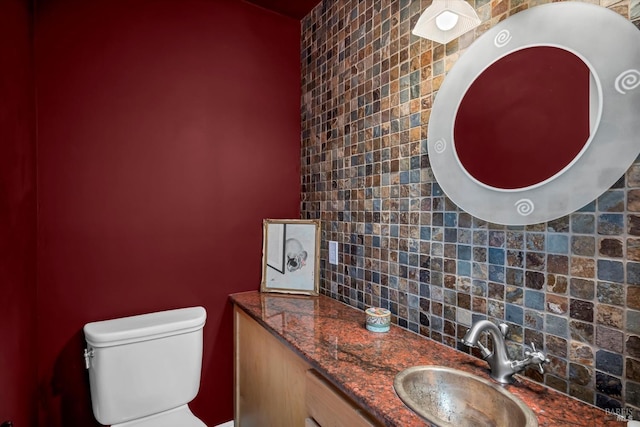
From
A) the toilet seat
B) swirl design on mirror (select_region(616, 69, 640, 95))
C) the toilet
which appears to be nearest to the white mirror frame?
swirl design on mirror (select_region(616, 69, 640, 95))

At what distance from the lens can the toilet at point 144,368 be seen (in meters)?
1.45

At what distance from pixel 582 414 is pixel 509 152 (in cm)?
75

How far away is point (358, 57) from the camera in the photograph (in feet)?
5.63

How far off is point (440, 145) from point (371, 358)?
2.72 feet

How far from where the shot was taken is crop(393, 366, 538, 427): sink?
0.93 m

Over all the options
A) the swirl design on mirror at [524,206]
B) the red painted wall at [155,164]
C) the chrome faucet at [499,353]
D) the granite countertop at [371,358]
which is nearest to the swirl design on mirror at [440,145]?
the swirl design on mirror at [524,206]

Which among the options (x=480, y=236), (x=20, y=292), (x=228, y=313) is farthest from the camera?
(x=228, y=313)

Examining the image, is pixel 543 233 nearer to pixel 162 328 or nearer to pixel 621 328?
pixel 621 328

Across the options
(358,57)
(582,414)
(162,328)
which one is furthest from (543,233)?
(162,328)

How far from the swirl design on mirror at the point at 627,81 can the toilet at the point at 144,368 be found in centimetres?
182

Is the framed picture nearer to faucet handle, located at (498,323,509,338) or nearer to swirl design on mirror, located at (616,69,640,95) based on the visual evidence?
faucet handle, located at (498,323,509,338)

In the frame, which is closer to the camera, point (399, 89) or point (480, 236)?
point (480, 236)

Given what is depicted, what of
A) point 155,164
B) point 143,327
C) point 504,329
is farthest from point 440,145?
point 143,327

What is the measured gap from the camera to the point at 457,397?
3.41 feet
